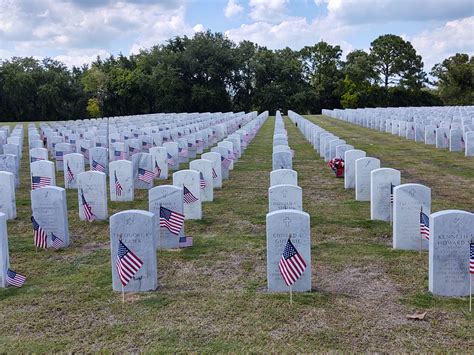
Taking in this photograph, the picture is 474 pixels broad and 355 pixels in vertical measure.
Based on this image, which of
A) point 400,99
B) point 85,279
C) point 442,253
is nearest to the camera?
point 442,253

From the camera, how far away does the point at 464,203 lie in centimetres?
1129

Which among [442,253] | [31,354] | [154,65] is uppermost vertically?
[154,65]

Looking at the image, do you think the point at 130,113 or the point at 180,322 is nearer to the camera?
the point at 180,322

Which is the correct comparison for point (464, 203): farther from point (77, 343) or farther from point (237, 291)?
point (77, 343)

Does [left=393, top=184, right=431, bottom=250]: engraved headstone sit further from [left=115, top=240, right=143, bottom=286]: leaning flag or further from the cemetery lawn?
[left=115, top=240, right=143, bottom=286]: leaning flag

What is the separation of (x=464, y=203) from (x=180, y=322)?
770cm

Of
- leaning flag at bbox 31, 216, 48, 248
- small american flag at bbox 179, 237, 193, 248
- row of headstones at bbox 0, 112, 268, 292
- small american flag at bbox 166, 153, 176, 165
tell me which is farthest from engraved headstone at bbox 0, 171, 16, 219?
small american flag at bbox 166, 153, 176, 165

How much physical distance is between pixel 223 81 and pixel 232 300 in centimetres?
6454

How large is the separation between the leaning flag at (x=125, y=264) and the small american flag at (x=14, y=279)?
1522 mm

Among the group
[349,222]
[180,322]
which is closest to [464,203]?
[349,222]

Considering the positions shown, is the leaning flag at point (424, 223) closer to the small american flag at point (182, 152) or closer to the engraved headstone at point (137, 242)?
the engraved headstone at point (137, 242)

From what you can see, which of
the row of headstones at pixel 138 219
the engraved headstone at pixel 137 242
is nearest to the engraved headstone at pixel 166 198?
the row of headstones at pixel 138 219

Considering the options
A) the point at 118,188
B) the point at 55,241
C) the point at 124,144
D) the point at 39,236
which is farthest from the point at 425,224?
the point at 124,144

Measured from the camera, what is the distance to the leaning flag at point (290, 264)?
648 cm
